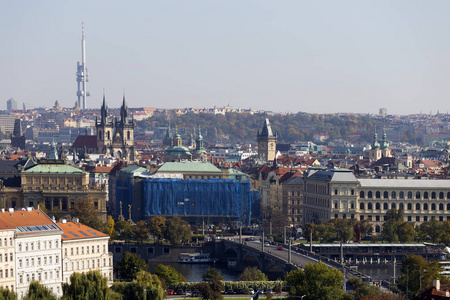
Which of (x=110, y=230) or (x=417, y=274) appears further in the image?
→ (x=110, y=230)

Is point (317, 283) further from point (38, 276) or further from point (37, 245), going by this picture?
point (37, 245)

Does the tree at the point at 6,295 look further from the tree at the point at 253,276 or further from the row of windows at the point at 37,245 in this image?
the tree at the point at 253,276

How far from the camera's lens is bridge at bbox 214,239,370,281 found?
8438cm

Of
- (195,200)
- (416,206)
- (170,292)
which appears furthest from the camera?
(195,200)

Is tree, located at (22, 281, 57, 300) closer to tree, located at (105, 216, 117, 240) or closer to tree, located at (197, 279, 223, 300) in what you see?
tree, located at (197, 279, 223, 300)

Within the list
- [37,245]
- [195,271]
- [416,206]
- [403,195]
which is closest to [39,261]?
[37,245]

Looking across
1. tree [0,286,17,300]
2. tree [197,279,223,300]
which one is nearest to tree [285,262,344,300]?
tree [197,279,223,300]

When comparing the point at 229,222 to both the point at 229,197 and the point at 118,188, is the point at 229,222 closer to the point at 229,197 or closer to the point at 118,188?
the point at 229,197

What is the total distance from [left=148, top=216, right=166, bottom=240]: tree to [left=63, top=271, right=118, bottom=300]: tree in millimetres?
41574

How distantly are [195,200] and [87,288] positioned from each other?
5796cm

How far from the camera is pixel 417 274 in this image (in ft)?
238

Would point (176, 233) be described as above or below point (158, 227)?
below

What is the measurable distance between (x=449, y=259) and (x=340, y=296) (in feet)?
87.7

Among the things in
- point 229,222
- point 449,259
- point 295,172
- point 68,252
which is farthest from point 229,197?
point 68,252
